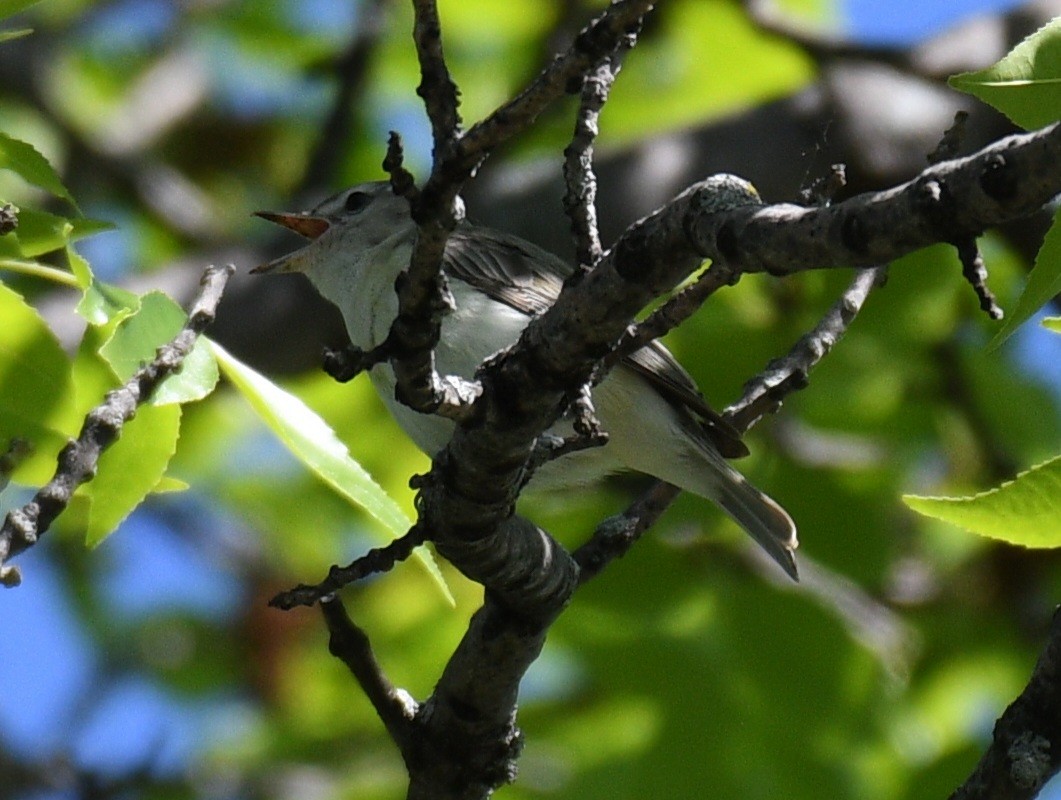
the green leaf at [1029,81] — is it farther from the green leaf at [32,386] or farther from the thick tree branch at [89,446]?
the green leaf at [32,386]

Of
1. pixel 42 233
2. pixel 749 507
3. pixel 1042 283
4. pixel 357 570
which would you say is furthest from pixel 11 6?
pixel 749 507

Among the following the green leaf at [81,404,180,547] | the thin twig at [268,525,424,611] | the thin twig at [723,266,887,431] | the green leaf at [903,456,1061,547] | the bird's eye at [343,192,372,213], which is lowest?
the green leaf at [903,456,1061,547]

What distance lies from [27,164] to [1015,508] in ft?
5.52

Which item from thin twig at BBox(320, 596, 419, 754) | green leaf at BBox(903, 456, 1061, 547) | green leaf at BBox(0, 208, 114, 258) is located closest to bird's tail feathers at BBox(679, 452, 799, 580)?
thin twig at BBox(320, 596, 419, 754)

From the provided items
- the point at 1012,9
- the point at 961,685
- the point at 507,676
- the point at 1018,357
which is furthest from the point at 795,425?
the point at 507,676

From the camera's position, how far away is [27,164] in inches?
98.5

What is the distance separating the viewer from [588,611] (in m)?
4.59

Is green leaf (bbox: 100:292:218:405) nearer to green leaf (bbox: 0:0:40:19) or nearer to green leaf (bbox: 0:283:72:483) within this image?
green leaf (bbox: 0:283:72:483)

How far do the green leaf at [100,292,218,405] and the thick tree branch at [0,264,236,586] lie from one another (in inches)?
0.8

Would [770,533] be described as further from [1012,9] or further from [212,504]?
[212,504]

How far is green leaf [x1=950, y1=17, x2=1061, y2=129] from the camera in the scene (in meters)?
1.95

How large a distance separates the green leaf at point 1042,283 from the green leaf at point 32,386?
64.4 inches

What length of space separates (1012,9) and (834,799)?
332cm

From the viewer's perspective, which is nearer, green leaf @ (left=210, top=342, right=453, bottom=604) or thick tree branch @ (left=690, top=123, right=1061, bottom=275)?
thick tree branch @ (left=690, top=123, right=1061, bottom=275)
